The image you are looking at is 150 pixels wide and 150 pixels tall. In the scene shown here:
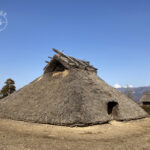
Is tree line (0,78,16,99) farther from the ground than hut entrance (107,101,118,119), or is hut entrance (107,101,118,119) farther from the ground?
tree line (0,78,16,99)

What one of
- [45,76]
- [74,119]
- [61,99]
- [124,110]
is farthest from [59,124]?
[45,76]

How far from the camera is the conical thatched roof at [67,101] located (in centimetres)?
1153

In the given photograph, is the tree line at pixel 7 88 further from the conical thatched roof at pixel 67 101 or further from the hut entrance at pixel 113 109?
the hut entrance at pixel 113 109

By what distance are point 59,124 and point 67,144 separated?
165 inches

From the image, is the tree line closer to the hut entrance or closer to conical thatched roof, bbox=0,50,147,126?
conical thatched roof, bbox=0,50,147,126

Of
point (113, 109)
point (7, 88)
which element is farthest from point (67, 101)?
point (7, 88)

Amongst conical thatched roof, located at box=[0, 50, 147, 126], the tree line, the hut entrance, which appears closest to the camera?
conical thatched roof, located at box=[0, 50, 147, 126]

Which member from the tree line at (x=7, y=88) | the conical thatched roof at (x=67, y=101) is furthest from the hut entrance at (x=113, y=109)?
the tree line at (x=7, y=88)

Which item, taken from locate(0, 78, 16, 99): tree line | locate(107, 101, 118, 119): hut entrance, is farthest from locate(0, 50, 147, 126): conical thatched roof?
locate(0, 78, 16, 99): tree line

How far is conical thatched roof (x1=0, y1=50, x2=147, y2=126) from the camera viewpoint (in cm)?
1153

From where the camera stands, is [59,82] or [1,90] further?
[1,90]

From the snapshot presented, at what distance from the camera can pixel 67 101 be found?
12578 millimetres

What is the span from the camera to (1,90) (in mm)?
34938

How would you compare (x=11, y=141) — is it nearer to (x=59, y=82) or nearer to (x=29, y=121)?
(x=29, y=121)
